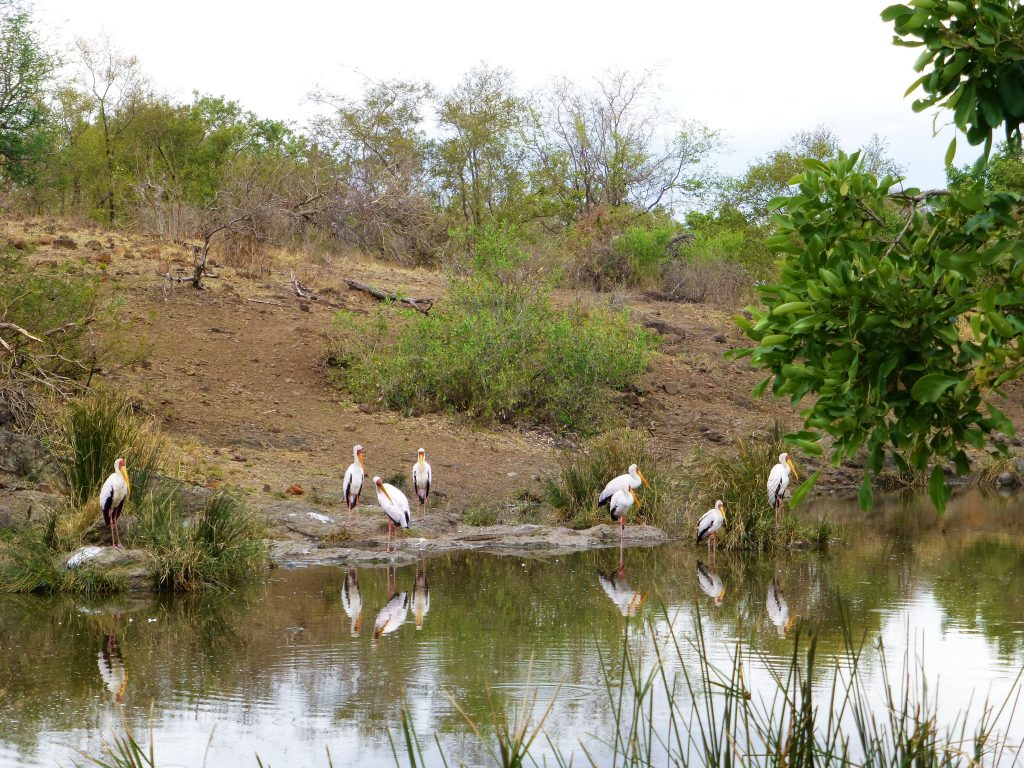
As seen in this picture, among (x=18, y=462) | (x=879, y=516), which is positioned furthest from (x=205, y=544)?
(x=879, y=516)

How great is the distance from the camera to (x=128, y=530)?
10.7 m

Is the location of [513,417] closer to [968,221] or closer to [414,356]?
[414,356]

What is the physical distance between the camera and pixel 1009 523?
598 inches

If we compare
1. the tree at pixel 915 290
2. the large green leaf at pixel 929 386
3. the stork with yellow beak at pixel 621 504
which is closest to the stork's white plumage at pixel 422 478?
the stork with yellow beak at pixel 621 504

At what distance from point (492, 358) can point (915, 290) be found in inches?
547

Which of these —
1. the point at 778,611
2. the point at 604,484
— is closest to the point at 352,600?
the point at 778,611

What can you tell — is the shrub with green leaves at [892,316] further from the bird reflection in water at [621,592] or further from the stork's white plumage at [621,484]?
the stork's white plumage at [621,484]

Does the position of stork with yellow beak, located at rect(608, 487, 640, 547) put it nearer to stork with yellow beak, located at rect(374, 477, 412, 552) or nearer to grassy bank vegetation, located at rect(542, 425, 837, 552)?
grassy bank vegetation, located at rect(542, 425, 837, 552)

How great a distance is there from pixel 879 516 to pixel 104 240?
14355 millimetres

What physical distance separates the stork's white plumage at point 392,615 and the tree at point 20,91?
40.9ft

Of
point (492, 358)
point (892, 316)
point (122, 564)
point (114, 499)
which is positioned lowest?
point (122, 564)

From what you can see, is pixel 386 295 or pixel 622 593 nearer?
pixel 622 593

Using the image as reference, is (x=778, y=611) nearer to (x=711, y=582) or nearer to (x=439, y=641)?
(x=711, y=582)

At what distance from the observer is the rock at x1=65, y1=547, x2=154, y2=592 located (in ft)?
32.9
